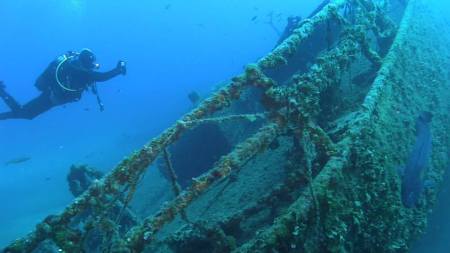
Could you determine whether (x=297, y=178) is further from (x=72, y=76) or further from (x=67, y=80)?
(x=67, y=80)

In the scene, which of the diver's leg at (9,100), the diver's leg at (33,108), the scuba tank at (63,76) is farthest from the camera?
the diver's leg at (9,100)

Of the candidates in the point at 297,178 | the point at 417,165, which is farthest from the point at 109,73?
the point at 417,165

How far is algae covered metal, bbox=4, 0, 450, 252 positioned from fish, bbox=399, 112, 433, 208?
0.31ft

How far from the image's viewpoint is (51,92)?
11.0 m

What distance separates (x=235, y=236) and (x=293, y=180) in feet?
2.60

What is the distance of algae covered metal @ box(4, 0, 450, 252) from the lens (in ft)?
11.1

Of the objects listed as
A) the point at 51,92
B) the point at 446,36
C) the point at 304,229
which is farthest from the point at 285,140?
the point at 51,92

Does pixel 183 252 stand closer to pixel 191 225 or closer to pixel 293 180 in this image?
pixel 191 225

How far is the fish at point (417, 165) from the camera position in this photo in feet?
14.4

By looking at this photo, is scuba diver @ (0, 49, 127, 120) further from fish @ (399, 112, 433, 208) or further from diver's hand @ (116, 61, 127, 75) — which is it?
fish @ (399, 112, 433, 208)

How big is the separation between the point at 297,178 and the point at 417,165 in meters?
1.51

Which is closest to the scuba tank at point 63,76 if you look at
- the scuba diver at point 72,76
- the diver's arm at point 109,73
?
the scuba diver at point 72,76

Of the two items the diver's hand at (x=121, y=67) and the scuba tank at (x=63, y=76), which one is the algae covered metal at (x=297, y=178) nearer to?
the diver's hand at (x=121, y=67)

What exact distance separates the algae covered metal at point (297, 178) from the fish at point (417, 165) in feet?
0.31
